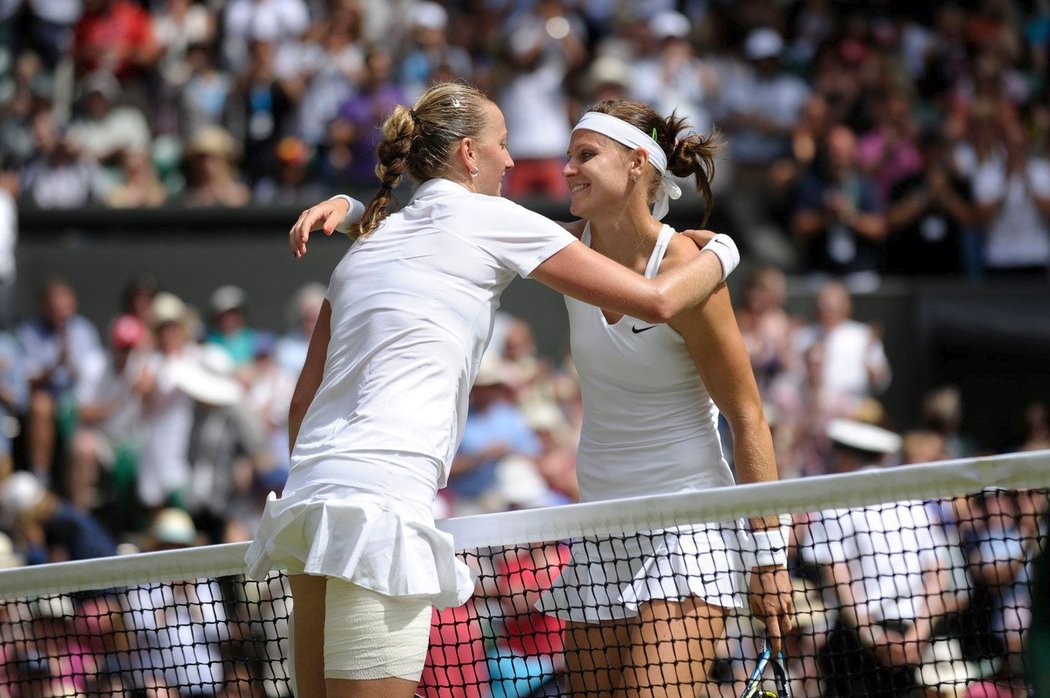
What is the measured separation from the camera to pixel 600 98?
11.0 m

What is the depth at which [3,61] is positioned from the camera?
1354 cm

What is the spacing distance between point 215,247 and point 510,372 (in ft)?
10.1

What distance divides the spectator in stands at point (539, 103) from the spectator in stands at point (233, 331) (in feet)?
6.77

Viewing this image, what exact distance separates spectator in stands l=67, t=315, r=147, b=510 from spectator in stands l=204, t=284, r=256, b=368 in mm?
485

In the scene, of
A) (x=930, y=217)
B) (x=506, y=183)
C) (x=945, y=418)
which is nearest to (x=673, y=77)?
(x=506, y=183)

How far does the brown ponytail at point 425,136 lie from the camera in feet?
12.7

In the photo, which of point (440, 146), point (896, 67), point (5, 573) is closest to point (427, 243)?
point (440, 146)

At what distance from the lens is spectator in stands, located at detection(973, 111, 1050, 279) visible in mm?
11016

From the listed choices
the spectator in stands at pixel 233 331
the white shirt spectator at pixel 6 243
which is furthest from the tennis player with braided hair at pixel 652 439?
the white shirt spectator at pixel 6 243

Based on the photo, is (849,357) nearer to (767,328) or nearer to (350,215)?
(767,328)

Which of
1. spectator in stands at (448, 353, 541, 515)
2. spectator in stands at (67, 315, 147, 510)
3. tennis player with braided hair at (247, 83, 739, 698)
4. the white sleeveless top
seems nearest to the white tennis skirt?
the white sleeveless top

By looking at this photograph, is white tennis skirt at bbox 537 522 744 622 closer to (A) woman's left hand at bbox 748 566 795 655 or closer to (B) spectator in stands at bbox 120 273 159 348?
(A) woman's left hand at bbox 748 566 795 655

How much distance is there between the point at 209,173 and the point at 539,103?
2515 mm

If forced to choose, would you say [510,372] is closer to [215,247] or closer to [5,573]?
[215,247]
